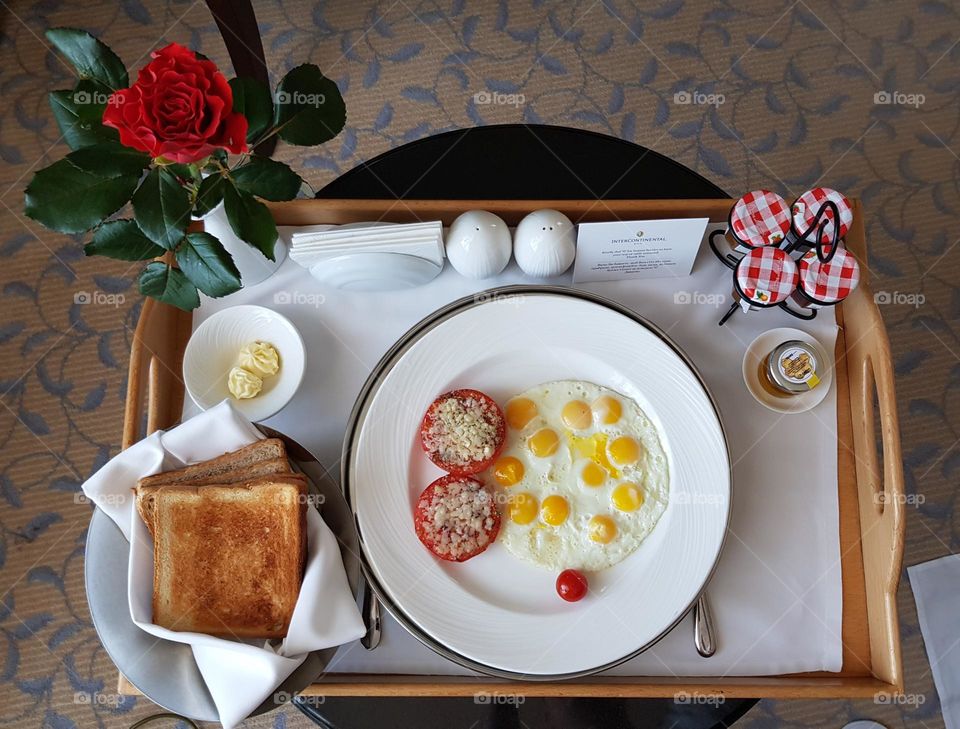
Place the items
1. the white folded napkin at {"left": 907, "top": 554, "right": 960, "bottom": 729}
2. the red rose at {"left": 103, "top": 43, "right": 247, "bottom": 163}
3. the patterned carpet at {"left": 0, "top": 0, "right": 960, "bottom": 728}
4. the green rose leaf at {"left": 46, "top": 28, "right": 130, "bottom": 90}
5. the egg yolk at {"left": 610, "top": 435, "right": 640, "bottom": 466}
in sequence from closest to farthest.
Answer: the red rose at {"left": 103, "top": 43, "right": 247, "bottom": 163}
the green rose leaf at {"left": 46, "top": 28, "right": 130, "bottom": 90}
the egg yolk at {"left": 610, "top": 435, "right": 640, "bottom": 466}
the white folded napkin at {"left": 907, "top": 554, "right": 960, "bottom": 729}
the patterned carpet at {"left": 0, "top": 0, "right": 960, "bottom": 728}

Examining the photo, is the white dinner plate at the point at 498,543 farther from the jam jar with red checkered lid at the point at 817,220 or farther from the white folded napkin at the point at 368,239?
the jam jar with red checkered lid at the point at 817,220

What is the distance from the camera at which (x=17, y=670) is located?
1.76 meters

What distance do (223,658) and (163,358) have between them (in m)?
0.52

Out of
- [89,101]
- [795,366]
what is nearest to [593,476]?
[795,366]

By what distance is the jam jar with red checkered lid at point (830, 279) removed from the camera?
3.43ft

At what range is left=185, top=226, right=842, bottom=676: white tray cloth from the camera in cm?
109

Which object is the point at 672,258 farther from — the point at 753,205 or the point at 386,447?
the point at 386,447

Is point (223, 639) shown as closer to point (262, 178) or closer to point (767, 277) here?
point (262, 178)

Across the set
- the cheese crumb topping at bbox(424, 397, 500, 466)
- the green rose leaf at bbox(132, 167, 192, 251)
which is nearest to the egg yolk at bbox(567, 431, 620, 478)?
the cheese crumb topping at bbox(424, 397, 500, 466)

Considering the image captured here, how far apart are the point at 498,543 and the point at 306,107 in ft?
2.27

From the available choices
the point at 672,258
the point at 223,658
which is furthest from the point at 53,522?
the point at 672,258

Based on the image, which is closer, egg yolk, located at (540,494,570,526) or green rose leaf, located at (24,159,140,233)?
green rose leaf, located at (24,159,140,233)

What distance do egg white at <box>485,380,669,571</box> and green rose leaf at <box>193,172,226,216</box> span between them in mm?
545

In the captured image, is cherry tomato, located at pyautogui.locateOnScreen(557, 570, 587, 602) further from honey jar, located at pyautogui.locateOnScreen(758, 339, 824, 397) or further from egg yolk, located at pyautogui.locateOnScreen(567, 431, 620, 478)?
honey jar, located at pyautogui.locateOnScreen(758, 339, 824, 397)
